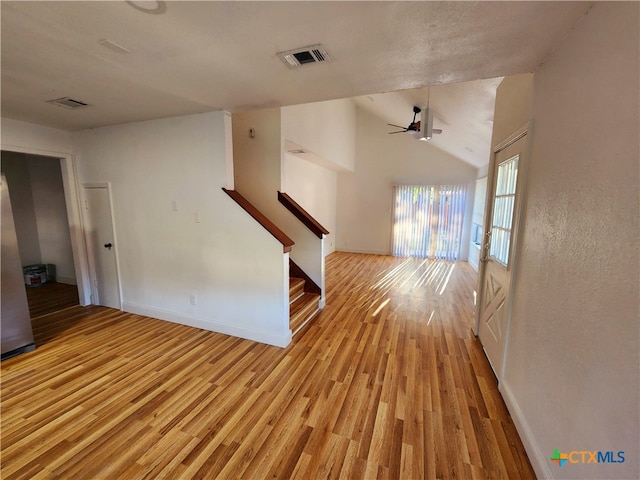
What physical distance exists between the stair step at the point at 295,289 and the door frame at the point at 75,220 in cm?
297

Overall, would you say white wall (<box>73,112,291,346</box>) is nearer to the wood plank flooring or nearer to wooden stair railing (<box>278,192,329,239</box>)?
wooden stair railing (<box>278,192,329,239</box>)

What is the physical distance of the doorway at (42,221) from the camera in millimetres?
4469

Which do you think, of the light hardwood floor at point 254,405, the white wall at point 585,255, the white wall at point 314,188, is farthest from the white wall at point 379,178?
the white wall at point 585,255

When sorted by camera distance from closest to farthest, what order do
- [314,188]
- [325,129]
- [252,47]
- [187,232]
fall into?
[252,47], [187,232], [325,129], [314,188]

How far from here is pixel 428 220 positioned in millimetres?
6844

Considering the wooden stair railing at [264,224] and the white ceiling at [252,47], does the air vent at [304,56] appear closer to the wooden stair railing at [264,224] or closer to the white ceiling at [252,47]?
the white ceiling at [252,47]

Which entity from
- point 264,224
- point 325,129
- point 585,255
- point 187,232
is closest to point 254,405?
point 264,224

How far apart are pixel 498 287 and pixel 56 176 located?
670 cm

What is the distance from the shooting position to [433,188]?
670 centimetres

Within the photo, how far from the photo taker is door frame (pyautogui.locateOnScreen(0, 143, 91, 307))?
344 cm

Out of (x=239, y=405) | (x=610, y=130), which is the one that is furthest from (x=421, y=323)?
(x=610, y=130)

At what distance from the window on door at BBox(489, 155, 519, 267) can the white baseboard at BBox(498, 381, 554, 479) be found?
1000mm

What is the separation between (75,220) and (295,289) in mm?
3200

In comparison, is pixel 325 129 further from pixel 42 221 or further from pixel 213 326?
pixel 42 221
